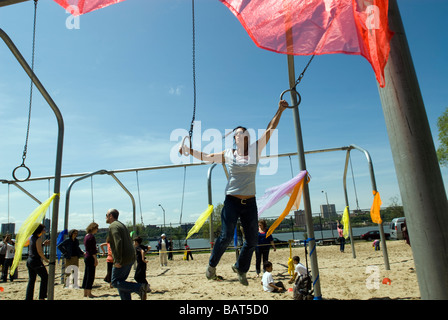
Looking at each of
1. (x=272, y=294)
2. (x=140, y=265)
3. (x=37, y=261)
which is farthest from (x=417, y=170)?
(x=37, y=261)

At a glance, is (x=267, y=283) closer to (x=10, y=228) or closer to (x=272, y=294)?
(x=272, y=294)

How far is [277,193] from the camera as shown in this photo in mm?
4574

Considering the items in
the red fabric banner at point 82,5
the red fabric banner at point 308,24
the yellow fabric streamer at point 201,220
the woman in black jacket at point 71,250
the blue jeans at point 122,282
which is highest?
the red fabric banner at point 82,5

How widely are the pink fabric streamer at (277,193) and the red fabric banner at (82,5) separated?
10.5ft

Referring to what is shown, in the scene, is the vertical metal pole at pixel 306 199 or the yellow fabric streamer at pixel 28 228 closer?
the vertical metal pole at pixel 306 199

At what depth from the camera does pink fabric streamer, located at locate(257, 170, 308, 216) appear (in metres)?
4.44

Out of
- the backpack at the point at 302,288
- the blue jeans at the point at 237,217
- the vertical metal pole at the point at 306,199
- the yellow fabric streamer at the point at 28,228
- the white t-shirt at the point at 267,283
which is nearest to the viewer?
the blue jeans at the point at 237,217

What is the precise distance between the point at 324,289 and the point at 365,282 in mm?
1043

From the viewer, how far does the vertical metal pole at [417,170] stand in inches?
58.2

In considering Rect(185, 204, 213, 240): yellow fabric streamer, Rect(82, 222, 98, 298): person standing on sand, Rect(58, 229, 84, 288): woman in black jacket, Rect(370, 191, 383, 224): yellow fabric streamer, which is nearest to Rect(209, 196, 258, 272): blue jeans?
Rect(82, 222, 98, 298): person standing on sand

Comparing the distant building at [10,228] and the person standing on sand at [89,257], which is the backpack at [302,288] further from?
the distant building at [10,228]

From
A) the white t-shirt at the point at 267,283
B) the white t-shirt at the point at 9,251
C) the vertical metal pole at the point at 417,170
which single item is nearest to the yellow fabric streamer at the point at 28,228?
the white t-shirt at the point at 267,283

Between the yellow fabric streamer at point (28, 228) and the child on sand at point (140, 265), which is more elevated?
the yellow fabric streamer at point (28, 228)

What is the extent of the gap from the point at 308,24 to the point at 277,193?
9.45ft
